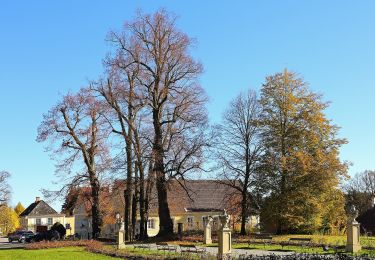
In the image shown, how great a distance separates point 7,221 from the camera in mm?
96312

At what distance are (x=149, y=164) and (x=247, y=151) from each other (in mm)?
9126

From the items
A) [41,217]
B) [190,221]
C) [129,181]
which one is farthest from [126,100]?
[41,217]

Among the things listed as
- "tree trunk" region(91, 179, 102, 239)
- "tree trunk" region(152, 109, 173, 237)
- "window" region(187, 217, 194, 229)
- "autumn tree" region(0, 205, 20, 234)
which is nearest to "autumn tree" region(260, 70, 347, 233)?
"tree trunk" region(152, 109, 173, 237)

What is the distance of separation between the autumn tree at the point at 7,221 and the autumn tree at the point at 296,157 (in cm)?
6174

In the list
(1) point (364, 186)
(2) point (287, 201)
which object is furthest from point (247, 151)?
(1) point (364, 186)

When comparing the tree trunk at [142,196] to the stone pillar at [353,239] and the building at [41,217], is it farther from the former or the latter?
the building at [41,217]

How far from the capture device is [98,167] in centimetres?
4222

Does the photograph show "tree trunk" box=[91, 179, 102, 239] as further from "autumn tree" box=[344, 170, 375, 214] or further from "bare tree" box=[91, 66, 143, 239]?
"autumn tree" box=[344, 170, 375, 214]

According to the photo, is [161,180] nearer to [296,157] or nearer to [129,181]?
[129,181]

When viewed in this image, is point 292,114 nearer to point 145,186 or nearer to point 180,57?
point 180,57

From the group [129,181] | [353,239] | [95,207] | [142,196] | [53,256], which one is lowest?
[53,256]

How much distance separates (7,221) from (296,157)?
238 feet

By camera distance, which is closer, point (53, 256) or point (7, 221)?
point (53, 256)

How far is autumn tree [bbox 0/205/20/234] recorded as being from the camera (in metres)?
91.7
